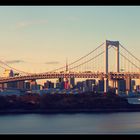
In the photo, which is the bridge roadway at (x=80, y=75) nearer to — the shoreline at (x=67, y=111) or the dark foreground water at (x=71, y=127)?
the shoreline at (x=67, y=111)

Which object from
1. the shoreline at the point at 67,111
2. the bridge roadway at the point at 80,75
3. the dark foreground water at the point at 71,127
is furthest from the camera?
the shoreline at the point at 67,111

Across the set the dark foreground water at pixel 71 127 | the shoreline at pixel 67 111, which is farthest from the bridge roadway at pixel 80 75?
the dark foreground water at pixel 71 127

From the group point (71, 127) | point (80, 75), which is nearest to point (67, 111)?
point (80, 75)

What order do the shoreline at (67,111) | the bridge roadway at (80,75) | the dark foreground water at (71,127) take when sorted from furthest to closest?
1. the shoreline at (67,111)
2. the bridge roadway at (80,75)
3. the dark foreground water at (71,127)

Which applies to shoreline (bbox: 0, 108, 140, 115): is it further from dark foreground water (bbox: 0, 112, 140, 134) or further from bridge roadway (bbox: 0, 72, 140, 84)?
dark foreground water (bbox: 0, 112, 140, 134)

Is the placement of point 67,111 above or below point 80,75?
below

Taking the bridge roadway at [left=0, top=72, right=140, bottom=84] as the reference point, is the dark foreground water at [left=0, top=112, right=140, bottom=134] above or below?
below

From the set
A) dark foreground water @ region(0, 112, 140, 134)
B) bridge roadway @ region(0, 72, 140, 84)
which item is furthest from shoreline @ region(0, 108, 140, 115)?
dark foreground water @ region(0, 112, 140, 134)

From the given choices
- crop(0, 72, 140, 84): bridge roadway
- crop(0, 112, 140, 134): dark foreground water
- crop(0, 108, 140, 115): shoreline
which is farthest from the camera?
crop(0, 108, 140, 115): shoreline

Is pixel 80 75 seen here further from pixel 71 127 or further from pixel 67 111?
pixel 71 127
